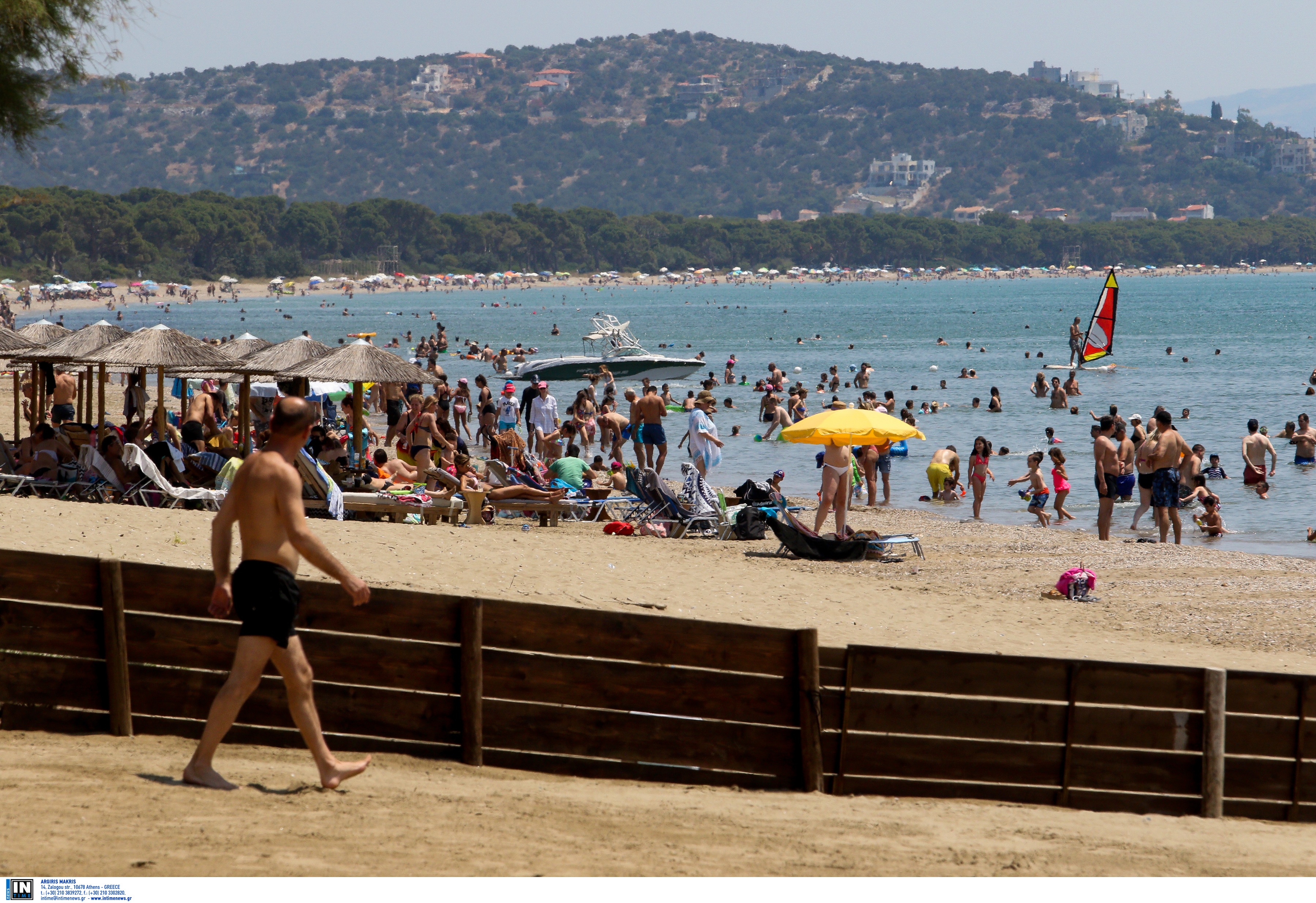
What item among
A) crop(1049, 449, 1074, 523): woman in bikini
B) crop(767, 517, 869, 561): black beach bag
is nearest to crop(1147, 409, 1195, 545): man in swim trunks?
crop(1049, 449, 1074, 523): woman in bikini

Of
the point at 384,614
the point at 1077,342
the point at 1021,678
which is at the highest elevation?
the point at 1077,342

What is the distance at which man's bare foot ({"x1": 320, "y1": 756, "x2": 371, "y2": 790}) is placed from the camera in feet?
A: 13.9

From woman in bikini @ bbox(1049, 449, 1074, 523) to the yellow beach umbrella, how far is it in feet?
13.3

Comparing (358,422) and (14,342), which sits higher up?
(14,342)

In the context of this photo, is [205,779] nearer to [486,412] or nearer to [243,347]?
[243,347]

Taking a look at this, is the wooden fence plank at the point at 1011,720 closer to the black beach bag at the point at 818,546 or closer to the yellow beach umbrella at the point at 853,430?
the black beach bag at the point at 818,546

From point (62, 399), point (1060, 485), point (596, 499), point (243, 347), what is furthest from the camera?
point (62, 399)

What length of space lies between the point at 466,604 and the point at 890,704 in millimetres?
1627

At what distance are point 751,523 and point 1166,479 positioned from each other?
15.3 feet

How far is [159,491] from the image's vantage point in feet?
36.3

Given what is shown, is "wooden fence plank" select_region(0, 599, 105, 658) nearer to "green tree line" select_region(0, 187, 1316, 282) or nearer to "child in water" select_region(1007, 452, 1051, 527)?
"child in water" select_region(1007, 452, 1051, 527)

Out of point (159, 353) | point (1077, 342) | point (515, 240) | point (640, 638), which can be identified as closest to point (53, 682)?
point (640, 638)

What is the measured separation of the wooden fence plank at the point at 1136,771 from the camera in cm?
473

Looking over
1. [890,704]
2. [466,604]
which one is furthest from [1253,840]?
[466,604]
